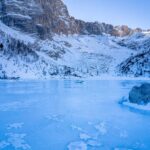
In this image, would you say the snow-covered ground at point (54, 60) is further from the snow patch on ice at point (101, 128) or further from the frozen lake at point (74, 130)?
the snow patch on ice at point (101, 128)

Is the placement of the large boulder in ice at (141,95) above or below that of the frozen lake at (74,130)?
above

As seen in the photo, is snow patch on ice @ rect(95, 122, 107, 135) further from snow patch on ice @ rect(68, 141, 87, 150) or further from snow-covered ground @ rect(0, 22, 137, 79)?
snow-covered ground @ rect(0, 22, 137, 79)

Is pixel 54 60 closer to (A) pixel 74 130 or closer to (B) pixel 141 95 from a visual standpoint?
(B) pixel 141 95

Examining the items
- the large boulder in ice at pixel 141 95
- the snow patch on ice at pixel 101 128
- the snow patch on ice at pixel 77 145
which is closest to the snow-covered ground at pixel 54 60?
the large boulder in ice at pixel 141 95

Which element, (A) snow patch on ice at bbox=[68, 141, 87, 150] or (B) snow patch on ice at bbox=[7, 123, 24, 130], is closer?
(A) snow patch on ice at bbox=[68, 141, 87, 150]

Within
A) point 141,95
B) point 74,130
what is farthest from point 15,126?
point 141,95

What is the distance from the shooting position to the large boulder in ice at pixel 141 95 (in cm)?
2246

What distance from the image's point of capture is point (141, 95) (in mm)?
22828

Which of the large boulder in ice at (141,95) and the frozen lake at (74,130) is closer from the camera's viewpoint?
the frozen lake at (74,130)

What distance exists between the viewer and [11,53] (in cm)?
11012

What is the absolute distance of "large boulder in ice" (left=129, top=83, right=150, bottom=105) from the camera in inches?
884

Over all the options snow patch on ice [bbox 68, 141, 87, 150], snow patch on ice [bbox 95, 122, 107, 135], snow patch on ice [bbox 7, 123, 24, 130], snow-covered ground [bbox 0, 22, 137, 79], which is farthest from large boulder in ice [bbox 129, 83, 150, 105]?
snow-covered ground [bbox 0, 22, 137, 79]

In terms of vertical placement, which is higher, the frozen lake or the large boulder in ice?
the large boulder in ice

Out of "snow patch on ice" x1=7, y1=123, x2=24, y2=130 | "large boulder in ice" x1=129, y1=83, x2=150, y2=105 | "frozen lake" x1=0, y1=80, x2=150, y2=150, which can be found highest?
"large boulder in ice" x1=129, y1=83, x2=150, y2=105
